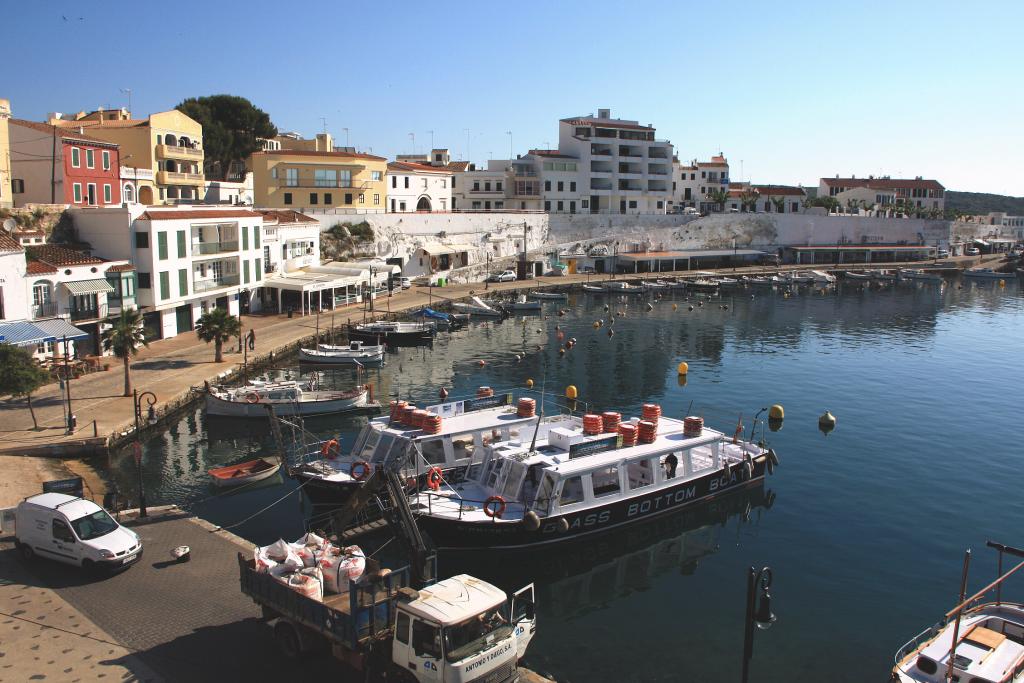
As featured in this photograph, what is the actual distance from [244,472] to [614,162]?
105m

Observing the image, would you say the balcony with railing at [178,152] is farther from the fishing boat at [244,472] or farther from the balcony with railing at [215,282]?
the fishing boat at [244,472]

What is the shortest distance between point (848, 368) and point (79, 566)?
176 ft

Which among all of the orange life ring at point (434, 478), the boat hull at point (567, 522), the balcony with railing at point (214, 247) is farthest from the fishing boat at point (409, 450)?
the balcony with railing at point (214, 247)

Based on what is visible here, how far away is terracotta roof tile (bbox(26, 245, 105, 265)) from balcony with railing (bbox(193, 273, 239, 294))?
909 centimetres

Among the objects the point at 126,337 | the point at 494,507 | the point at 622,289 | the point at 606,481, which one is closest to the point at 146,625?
the point at 494,507

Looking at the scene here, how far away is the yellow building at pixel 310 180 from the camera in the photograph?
91000 mm

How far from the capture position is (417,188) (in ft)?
355

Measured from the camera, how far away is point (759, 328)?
3095 inches

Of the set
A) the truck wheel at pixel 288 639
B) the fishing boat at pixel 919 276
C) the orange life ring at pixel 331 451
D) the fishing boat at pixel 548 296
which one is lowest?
the truck wheel at pixel 288 639

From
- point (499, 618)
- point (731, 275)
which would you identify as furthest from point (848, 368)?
point (731, 275)

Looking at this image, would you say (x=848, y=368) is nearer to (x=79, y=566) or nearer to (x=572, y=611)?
(x=572, y=611)

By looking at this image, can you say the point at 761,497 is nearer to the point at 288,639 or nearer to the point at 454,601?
the point at 454,601

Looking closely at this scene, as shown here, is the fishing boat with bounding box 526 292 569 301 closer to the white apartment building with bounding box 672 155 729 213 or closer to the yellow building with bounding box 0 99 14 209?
the yellow building with bounding box 0 99 14 209

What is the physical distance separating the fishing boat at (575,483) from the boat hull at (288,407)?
1541 cm
